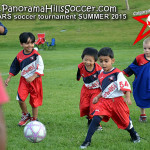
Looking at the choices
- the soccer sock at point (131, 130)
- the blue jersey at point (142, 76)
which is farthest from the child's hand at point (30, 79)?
the soccer sock at point (131, 130)

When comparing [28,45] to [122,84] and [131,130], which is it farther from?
[131,130]

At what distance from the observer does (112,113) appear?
518 centimetres

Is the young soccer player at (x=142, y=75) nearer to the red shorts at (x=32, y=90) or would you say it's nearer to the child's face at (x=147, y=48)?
the child's face at (x=147, y=48)

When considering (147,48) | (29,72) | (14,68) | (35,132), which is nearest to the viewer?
(35,132)

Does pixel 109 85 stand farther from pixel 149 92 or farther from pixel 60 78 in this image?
pixel 60 78

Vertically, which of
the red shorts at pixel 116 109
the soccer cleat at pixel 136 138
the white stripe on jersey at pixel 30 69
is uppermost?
the white stripe on jersey at pixel 30 69

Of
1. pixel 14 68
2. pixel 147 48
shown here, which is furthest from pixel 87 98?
pixel 14 68

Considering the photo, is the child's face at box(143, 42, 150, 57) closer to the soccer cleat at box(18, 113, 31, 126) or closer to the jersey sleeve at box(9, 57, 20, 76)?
the jersey sleeve at box(9, 57, 20, 76)

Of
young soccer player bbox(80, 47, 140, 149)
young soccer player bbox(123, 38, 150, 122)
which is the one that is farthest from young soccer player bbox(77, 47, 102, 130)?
young soccer player bbox(80, 47, 140, 149)

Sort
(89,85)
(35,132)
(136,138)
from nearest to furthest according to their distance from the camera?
(35,132) < (136,138) < (89,85)

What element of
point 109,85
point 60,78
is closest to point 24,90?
point 109,85

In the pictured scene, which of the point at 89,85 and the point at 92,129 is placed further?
the point at 89,85

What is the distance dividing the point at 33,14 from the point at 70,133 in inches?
1870

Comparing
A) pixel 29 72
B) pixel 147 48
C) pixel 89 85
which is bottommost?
pixel 89 85
